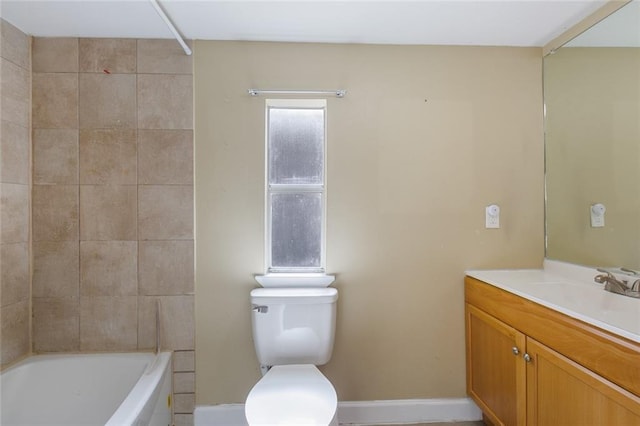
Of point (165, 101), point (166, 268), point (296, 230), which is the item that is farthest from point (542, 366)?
point (165, 101)

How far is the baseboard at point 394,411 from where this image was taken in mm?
1694

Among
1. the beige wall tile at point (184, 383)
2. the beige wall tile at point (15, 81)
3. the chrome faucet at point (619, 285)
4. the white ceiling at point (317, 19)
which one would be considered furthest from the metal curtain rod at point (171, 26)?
the chrome faucet at point (619, 285)

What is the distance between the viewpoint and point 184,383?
5.57ft

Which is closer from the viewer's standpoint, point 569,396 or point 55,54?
point 569,396

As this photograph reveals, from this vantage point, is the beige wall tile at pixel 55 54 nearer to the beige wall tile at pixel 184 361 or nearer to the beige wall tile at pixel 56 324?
the beige wall tile at pixel 56 324

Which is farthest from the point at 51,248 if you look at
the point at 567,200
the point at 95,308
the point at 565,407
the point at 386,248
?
A: the point at 567,200

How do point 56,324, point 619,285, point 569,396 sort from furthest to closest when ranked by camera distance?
point 56,324 → point 619,285 → point 569,396

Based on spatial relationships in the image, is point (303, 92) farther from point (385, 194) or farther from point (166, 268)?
point (166, 268)

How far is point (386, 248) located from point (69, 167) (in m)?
1.80

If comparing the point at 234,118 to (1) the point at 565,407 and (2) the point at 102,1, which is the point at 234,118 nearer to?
(2) the point at 102,1

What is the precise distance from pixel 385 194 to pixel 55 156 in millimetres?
1820

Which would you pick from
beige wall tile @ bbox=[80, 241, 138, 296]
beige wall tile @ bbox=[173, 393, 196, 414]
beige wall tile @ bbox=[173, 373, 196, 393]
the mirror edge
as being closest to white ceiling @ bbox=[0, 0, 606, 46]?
the mirror edge

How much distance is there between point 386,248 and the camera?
1766 mm

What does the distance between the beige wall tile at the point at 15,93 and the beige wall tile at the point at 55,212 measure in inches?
14.3
